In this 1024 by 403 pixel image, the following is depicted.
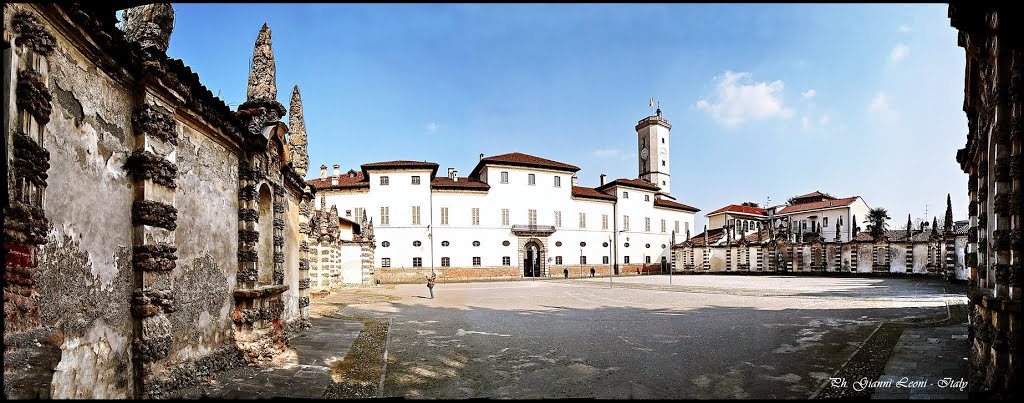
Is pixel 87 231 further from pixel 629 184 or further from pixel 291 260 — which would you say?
pixel 629 184

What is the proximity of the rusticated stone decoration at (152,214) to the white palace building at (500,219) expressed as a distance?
40.1 meters

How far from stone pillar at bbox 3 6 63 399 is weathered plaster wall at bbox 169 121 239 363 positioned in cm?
266

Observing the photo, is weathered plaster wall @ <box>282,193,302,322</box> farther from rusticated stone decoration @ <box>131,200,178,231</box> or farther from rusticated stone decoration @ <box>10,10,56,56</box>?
rusticated stone decoration @ <box>10,10,56,56</box>

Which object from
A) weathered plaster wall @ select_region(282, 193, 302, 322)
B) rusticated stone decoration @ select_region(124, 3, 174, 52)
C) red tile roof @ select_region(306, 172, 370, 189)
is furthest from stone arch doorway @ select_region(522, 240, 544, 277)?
rusticated stone decoration @ select_region(124, 3, 174, 52)

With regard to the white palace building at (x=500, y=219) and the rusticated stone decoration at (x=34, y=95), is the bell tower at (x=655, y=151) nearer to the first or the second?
the white palace building at (x=500, y=219)

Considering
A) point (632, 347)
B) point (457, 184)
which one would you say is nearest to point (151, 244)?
point (632, 347)

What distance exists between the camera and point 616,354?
10805 millimetres

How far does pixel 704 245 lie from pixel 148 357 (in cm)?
5705

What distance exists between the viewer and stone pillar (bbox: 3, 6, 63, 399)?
4.53 metres

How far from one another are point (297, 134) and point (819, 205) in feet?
238

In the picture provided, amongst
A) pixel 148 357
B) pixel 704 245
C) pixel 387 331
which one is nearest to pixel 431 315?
pixel 387 331

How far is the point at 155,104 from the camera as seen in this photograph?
7027mm

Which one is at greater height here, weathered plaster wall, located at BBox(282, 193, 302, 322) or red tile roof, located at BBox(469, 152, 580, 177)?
red tile roof, located at BBox(469, 152, 580, 177)

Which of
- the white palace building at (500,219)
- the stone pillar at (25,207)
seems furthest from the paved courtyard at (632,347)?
the white palace building at (500,219)
